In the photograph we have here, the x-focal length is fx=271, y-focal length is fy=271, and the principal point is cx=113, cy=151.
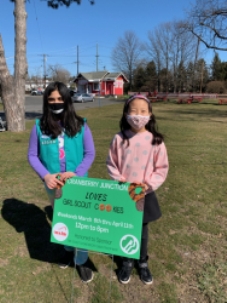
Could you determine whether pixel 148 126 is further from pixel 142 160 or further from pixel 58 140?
pixel 58 140

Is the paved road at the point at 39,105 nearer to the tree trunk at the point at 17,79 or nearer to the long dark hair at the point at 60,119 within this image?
the tree trunk at the point at 17,79

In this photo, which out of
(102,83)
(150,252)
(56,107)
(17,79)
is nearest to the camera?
(56,107)

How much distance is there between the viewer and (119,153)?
2.34m

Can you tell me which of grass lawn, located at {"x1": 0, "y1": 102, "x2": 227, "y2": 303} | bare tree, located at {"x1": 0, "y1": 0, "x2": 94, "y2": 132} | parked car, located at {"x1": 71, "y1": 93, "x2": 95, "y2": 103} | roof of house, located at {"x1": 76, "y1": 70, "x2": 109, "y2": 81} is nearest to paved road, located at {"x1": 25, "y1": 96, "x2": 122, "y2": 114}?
parked car, located at {"x1": 71, "y1": 93, "x2": 95, "y2": 103}

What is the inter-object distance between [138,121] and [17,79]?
9.25 m

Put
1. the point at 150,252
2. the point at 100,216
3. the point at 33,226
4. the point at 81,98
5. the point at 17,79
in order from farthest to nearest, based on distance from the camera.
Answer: the point at 81,98
the point at 17,79
the point at 33,226
the point at 150,252
the point at 100,216

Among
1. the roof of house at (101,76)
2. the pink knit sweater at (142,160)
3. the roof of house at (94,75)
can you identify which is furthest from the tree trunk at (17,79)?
the roof of house at (94,75)

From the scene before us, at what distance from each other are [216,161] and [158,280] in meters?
4.64

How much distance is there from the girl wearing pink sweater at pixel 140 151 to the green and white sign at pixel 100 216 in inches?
7.7

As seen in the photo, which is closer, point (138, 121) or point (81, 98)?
point (138, 121)

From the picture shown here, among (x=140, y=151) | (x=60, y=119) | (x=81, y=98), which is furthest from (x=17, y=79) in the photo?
(x=81, y=98)

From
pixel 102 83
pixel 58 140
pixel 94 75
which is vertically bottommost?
pixel 58 140

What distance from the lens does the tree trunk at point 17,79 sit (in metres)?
9.96

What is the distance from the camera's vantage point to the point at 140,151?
2.28 metres
